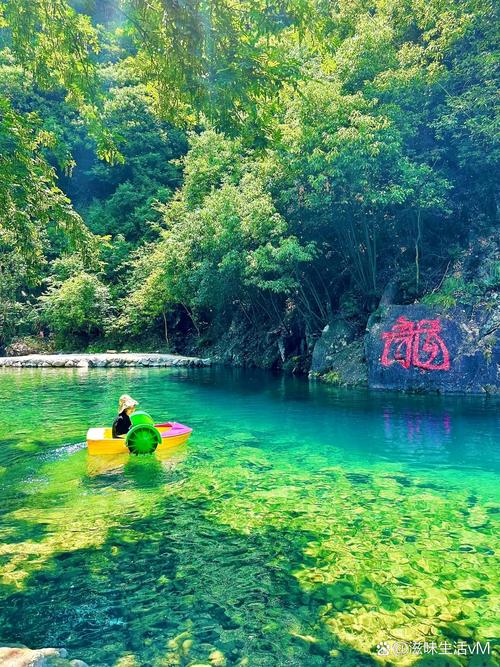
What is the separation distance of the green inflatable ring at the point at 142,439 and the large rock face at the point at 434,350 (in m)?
10.7

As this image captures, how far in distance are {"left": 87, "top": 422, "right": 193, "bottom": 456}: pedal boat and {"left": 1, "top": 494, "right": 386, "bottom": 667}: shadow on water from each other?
132 inches

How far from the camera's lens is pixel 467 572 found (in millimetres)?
4855

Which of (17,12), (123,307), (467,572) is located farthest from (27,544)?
(123,307)

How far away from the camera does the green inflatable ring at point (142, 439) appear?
28.2 ft

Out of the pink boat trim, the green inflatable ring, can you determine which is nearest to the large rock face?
the pink boat trim

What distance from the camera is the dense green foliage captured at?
17.9ft

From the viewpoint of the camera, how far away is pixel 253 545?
214 inches

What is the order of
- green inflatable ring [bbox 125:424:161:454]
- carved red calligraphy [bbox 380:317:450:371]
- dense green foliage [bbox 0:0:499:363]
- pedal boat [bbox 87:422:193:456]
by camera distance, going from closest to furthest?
dense green foliage [bbox 0:0:499:363], green inflatable ring [bbox 125:424:161:454], pedal boat [bbox 87:422:193:456], carved red calligraphy [bbox 380:317:450:371]

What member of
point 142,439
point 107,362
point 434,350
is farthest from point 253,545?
point 107,362

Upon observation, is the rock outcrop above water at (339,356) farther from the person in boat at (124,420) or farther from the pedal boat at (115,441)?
the person in boat at (124,420)

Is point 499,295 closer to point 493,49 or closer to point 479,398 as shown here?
point 479,398

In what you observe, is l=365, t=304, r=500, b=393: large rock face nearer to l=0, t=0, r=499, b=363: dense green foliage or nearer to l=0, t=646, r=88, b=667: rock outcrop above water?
l=0, t=0, r=499, b=363: dense green foliage

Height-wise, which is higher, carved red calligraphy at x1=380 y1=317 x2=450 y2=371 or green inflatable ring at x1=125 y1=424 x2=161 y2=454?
carved red calligraphy at x1=380 y1=317 x2=450 y2=371

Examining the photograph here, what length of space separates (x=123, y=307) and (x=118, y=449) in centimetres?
2684
